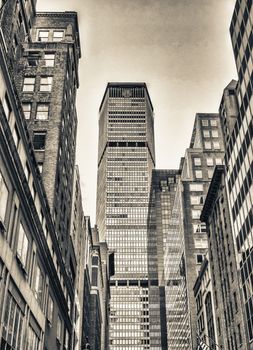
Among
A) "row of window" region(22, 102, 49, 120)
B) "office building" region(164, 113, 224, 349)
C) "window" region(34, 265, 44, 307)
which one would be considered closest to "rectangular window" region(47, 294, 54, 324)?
"window" region(34, 265, 44, 307)

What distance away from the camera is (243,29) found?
184ft

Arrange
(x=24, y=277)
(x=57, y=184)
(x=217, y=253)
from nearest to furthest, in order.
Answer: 1. (x=24, y=277)
2. (x=57, y=184)
3. (x=217, y=253)

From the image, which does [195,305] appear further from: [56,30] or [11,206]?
[11,206]

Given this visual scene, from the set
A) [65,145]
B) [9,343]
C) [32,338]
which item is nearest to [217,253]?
[65,145]

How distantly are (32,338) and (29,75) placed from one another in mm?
37350

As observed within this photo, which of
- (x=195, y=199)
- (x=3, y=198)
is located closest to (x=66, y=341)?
(x=3, y=198)

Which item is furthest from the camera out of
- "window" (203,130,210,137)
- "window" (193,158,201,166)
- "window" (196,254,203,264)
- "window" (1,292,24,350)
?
"window" (203,130,210,137)

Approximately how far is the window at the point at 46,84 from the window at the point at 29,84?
3.89 ft

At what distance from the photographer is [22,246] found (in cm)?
3328

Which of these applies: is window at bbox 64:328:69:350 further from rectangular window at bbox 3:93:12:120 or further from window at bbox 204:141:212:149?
window at bbox 204:141:212:149

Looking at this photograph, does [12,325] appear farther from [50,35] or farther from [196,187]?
[196,187]

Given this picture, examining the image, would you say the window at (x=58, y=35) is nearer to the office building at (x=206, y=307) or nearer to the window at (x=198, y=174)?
the office building at (x=206, y=307)

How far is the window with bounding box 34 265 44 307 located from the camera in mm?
38338

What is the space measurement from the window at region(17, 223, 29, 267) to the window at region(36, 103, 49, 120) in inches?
1029
